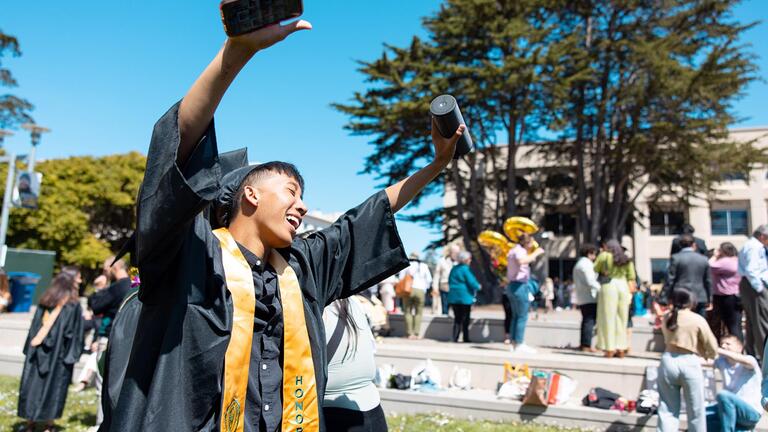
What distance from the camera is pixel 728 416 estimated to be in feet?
15.6

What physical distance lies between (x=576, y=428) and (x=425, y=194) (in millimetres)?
20214

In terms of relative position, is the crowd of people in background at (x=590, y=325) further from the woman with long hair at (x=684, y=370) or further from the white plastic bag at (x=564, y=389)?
the white plastic bag at (x=564, y=389)

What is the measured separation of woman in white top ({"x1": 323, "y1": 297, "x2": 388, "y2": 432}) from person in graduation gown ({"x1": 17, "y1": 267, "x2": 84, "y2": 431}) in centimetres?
458

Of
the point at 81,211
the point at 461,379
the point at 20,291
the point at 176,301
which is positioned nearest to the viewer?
the point at 176,301

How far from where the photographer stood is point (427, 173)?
2.16 metres

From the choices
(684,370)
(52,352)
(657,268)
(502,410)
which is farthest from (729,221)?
(52,352)

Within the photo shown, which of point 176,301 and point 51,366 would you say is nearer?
point 176,301

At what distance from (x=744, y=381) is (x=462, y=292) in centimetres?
456

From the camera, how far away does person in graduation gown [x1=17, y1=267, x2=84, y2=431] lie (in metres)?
5.66

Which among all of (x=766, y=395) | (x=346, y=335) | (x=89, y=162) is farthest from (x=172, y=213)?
(x=89, y=162)

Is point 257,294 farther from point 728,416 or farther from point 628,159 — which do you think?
point 628,159

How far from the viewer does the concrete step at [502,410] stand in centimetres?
552

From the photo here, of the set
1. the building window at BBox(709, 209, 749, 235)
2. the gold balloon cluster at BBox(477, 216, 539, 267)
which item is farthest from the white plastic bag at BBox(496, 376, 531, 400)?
the building window at BBox(709, 209, 749, 235)

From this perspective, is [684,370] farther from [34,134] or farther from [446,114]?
[34,134]
